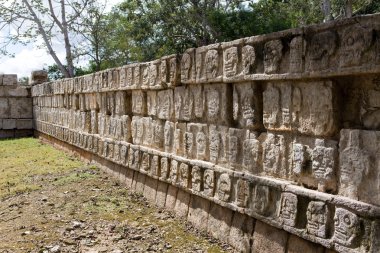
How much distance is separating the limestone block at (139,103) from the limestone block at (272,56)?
2856mm

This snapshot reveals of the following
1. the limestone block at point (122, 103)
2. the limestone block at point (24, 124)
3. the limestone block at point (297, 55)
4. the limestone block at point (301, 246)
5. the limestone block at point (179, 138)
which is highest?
the limestone block at point (297, 55)

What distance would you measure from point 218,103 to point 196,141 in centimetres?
58

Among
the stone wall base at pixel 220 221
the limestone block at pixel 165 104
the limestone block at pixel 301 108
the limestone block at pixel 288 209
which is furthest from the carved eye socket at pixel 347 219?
the limestone block at pixel 165 104

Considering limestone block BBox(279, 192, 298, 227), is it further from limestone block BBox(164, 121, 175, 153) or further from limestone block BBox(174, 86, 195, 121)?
limestone block BBox(164, 121, 175, 153)

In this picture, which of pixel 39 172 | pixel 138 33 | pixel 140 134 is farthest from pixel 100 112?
pixel 138 33

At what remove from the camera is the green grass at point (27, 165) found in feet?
22.6

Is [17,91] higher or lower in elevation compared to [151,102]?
higher

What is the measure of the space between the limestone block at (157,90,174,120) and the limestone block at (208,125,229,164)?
990 mm

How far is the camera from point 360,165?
2768 millimetres

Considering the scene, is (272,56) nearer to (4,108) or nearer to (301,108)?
(301,108)

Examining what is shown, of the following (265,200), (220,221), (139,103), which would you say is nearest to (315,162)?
(265,200)

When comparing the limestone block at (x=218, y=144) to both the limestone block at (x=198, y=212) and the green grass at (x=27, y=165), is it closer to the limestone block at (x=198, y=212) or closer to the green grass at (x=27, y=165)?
the limestone block at (x=198, y=212)

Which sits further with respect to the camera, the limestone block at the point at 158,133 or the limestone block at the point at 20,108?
the limestone block at the point at 20,108

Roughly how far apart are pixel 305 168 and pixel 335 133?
1.16 ft
